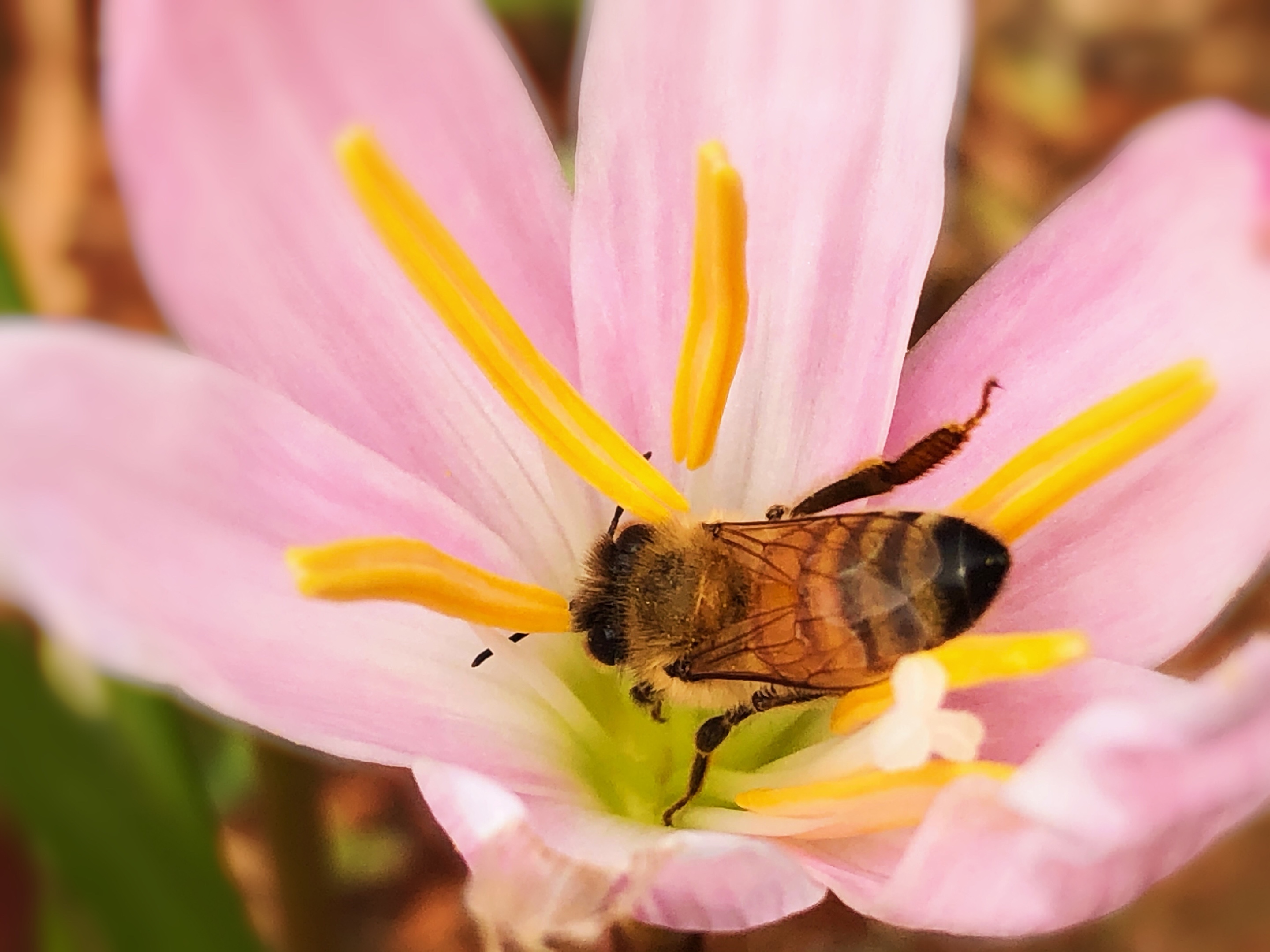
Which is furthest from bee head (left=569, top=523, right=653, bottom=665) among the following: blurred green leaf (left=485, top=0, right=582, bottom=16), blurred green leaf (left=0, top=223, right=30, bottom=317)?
blurred green leaf (left=485, top=0, right=582, bottom=16)

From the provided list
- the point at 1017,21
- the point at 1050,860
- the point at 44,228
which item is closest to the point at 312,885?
the point at 1050,860

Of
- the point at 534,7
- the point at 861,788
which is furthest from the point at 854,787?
the point at 534,7

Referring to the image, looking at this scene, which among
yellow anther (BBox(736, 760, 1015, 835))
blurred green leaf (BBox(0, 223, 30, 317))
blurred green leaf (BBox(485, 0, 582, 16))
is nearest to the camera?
yellow anther (BBox(736, 760, 1015, 835))

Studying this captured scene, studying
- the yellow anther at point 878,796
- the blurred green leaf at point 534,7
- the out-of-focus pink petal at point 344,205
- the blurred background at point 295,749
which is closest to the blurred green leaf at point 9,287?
the blurred background at point 295,749

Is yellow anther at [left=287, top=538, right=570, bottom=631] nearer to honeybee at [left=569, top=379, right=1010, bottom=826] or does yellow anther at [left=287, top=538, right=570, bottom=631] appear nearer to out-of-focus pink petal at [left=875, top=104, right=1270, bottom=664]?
honeybee at [left=569, top=379, right=1010, bottom=826]

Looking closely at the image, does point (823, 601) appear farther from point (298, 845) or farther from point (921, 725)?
point (298, 845)

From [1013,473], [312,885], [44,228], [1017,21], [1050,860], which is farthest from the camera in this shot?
[1017,21]

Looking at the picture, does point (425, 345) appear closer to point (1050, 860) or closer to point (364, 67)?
point (364, 67)

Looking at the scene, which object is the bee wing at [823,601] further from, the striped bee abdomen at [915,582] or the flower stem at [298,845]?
the flower stem at [298,845]
